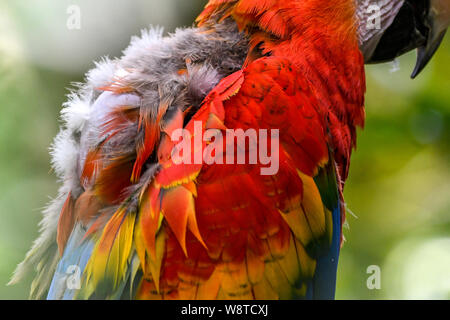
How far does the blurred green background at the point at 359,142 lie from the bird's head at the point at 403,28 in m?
0.52

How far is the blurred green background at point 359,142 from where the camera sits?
1.49 meters

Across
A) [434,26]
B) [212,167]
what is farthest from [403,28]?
[212,167]

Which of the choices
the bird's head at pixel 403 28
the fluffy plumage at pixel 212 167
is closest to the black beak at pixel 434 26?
the bird's head at pixel 403 28

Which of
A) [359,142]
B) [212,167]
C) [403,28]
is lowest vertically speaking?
[212,167]

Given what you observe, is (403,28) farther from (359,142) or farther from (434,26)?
(359,142)

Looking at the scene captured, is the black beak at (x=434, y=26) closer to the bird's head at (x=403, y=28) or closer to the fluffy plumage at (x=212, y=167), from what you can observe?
the bird's head at (x=403, y=28)

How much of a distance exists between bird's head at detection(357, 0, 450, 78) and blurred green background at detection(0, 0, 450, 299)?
1.72ft

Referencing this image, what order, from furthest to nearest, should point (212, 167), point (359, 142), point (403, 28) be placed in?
point (359, 142) → point (403, 28) → point (212, 167)

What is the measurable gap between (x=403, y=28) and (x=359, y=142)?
0.66 m

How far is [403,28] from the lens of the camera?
106cm

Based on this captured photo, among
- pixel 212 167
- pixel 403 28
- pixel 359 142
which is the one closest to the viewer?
pixel 212 167
